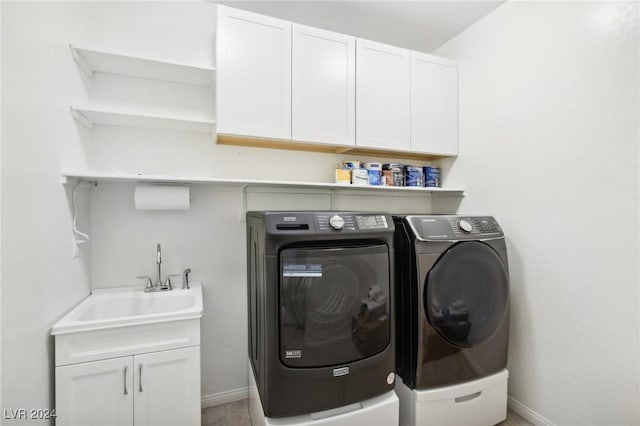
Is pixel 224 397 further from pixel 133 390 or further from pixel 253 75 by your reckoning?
pixel 253 75

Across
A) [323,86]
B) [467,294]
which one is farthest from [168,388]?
[323,86]

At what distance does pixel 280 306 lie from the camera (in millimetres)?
1296

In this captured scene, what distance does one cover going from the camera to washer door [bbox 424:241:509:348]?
155cm

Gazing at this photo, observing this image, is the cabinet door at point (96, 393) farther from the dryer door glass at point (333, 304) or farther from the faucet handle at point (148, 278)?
the dryer door glass at point (333, 304)

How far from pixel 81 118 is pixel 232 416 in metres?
2.05

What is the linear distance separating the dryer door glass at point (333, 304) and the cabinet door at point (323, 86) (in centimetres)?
88

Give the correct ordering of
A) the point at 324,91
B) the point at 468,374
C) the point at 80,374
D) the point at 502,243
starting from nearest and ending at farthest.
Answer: the point at 80,374
the point at 468,374
the point at 502,243
the point at 324,91

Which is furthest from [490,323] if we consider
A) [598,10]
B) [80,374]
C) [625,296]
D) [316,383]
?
[80,374]

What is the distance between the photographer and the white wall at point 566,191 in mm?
1379

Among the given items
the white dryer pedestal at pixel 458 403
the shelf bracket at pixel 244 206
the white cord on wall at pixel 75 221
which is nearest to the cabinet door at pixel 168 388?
the white cord on wall at pixel 75 221

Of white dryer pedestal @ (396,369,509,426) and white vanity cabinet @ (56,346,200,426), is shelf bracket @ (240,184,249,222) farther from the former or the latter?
white dryer pedestal @ (396,369,509,426)

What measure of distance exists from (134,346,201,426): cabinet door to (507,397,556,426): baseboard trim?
1.97 meters

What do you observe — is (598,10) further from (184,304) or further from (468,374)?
(184,304)

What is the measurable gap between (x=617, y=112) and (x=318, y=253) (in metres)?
1.63
